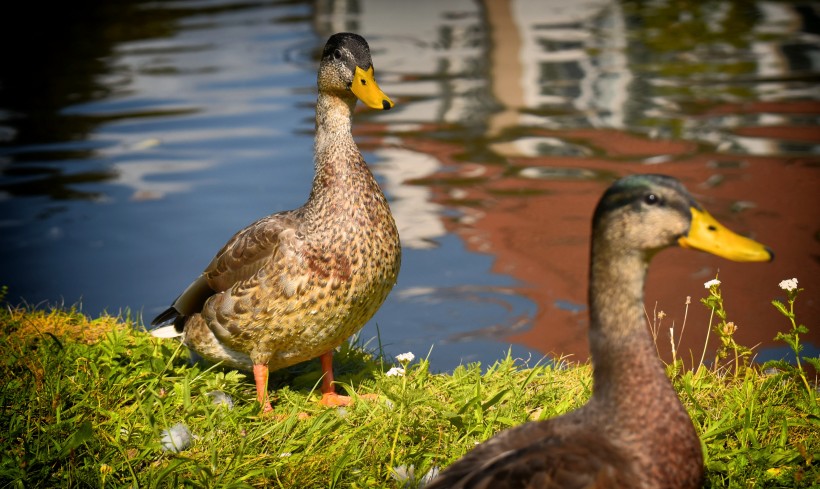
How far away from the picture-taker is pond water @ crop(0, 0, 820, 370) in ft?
20.6

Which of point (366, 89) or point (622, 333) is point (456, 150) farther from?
point (622, 333)

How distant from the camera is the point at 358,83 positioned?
4027mm

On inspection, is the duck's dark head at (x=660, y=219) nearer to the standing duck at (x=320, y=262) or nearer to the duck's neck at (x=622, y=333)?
the duck's neck at (x=622, y=333)

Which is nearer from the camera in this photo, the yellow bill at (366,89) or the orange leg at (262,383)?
the yellow bill at (366,89)

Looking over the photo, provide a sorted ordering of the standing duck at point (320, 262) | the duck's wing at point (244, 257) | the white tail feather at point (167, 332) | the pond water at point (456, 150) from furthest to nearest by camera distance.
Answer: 1. the pond water at point (456, 150)
2. the white tail feather at point (167, 332)
3. the duck's wing at point (244, 257)
4. the standing duck at point (320, 262)

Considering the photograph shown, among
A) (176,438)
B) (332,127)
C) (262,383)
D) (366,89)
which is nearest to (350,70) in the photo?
(366,89)

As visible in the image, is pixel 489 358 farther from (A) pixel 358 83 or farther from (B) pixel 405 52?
(B) pixel 405 52

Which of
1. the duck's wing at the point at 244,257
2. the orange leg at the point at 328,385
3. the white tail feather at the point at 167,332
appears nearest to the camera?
the duck's wing at the point at 244,257

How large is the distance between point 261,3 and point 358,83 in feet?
48.1

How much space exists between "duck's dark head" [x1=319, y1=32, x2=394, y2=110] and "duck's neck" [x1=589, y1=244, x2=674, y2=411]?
150cm

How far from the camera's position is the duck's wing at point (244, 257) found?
→ 4070mm

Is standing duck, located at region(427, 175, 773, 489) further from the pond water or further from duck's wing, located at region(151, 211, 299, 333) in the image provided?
the pond water

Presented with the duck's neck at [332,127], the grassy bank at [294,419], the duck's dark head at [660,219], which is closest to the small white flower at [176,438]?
the grassy bank at [294,419]

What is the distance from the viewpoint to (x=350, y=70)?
4051mm
